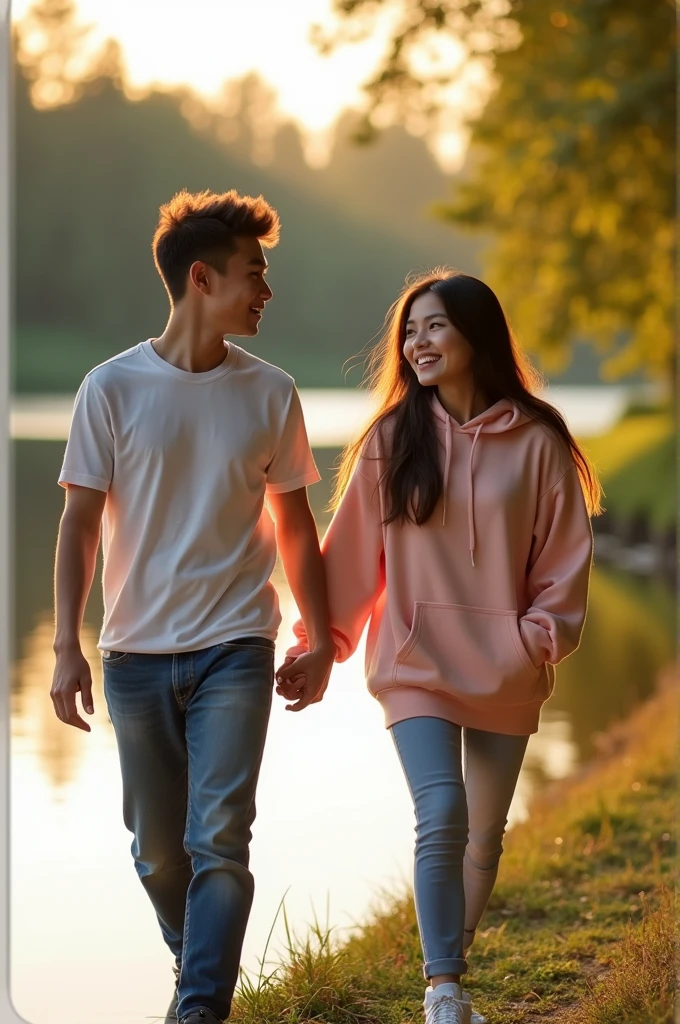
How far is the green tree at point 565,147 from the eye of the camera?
9.73m

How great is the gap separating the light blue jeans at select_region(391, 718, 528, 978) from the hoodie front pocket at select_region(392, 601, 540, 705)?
0.27 feet

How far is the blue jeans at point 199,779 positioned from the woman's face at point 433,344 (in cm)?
66

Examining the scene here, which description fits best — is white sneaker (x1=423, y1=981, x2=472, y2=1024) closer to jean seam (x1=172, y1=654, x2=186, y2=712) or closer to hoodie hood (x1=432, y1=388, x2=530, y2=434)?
jean seam (x1=172, y1=654, x2=186, y2=712)

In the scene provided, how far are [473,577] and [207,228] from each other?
867 millimetres

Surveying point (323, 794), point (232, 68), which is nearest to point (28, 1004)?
point (323, 794)

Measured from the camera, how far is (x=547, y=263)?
45.5ft

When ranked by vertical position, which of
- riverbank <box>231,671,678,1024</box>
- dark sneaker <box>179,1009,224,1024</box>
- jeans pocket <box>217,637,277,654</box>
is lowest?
riverbank <box>231,671,678,1024</box>

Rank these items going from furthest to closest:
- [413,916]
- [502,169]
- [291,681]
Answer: [502,169] < [413,916] < [291,681]

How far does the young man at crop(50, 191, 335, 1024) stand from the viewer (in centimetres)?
274

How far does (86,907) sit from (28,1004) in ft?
2.92

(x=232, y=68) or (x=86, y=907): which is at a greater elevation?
(x=232, y=68)

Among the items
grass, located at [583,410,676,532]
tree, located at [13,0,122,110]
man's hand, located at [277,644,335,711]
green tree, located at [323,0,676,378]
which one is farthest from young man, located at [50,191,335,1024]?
tree, located at [13,0,122,110]

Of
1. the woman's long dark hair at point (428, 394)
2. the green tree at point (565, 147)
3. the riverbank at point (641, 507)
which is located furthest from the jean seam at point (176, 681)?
the riverbank at point (641, 507)

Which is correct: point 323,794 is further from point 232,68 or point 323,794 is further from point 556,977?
point 232,68
